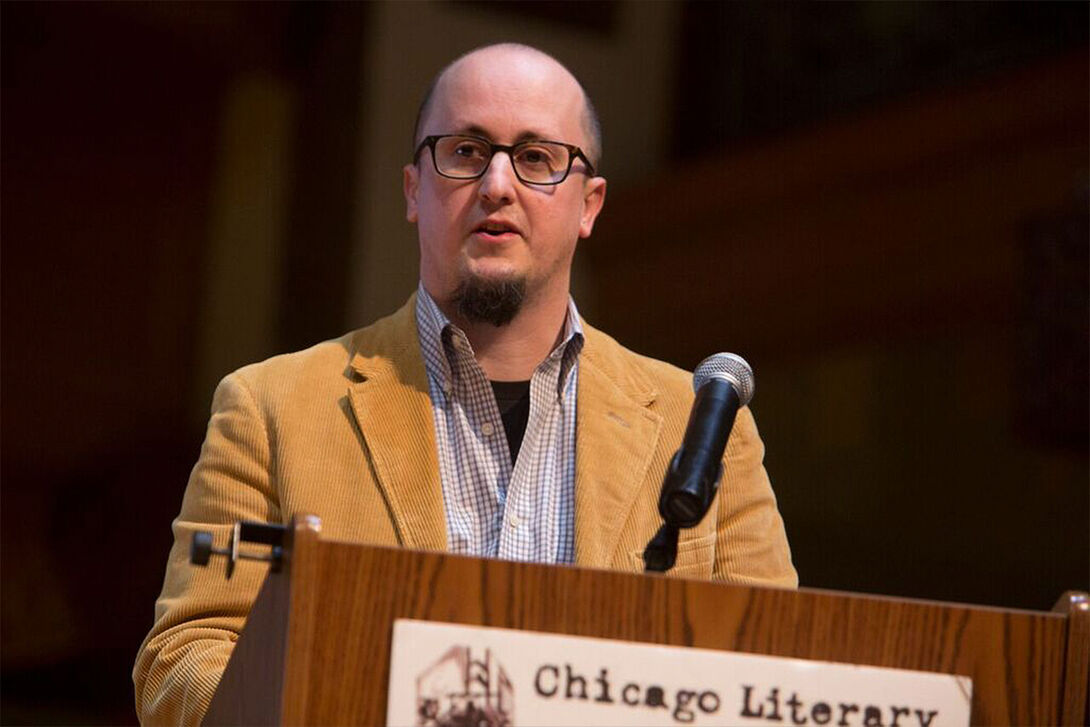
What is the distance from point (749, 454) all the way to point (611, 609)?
1.01m

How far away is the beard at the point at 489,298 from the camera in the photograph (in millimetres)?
2375

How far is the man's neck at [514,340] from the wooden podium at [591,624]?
91 centimetres

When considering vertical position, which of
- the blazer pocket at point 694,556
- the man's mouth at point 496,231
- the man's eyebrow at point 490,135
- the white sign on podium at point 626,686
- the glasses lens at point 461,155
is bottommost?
the white sign on podium at point 626,686

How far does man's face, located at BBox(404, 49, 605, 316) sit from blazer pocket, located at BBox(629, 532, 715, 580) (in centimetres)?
41

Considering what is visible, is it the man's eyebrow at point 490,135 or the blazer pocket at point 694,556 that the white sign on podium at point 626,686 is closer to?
the blazer pocket at point 694,556

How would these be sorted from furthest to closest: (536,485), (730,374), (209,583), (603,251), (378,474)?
1. (603,251)
2. (536,485)
3. (378,474)
4. (209,583)
5. (730,374)

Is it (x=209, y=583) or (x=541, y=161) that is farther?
(x=541, y=161)

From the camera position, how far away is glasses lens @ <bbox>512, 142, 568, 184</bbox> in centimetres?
237

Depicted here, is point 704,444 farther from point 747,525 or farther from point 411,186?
point 411,186

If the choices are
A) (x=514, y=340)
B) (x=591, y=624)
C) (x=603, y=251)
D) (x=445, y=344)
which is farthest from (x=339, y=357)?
(x=603, y=251)

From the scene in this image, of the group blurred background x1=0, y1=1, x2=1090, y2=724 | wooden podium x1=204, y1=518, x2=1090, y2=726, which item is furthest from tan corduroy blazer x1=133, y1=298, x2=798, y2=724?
blurred background x1=0, y1=1, x2=1090, y2=724

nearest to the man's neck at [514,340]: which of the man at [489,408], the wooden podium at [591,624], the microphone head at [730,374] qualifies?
the man at [489,408]

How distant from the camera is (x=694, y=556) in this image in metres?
2.28

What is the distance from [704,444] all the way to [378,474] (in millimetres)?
716
